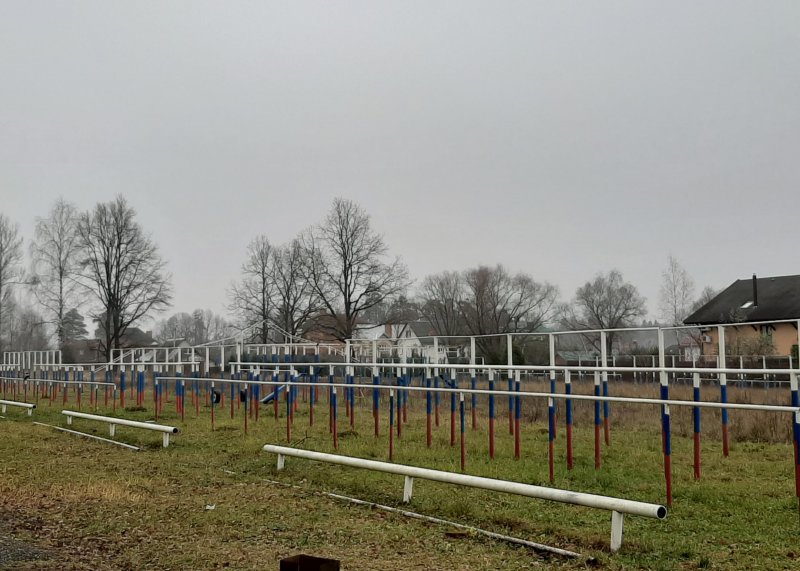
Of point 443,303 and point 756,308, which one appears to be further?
point 443,303

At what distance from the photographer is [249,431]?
12.9m

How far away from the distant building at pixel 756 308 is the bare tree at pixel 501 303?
12.0 metres

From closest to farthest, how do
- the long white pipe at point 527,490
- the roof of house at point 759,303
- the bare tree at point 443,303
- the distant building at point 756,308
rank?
the long white pipe at point 527,490
the distant building at point 756,308
the roof of house at point 759,303
the bare tree at point 443,303

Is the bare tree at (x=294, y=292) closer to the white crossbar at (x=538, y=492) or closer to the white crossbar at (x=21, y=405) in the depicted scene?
the white crossbar at (x=21, y=405)

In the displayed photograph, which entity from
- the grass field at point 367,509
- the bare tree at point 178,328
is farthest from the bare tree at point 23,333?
the grass field at point 367,509

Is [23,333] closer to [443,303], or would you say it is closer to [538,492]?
[443,303]

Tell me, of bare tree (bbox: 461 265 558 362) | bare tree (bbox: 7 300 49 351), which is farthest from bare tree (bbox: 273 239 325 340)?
bare tree (bbox: 7 300 49 351)

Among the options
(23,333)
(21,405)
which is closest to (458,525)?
(21,405)

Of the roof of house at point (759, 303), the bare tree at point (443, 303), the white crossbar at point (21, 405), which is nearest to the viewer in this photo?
the white crossbar at point (21, 405)

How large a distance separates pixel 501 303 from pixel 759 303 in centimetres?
1848

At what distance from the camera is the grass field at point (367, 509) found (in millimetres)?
5227

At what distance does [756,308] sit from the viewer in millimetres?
46688

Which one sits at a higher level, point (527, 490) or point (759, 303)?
point (759, 303)

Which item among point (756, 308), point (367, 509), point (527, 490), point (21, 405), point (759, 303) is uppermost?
point (759, 303)
